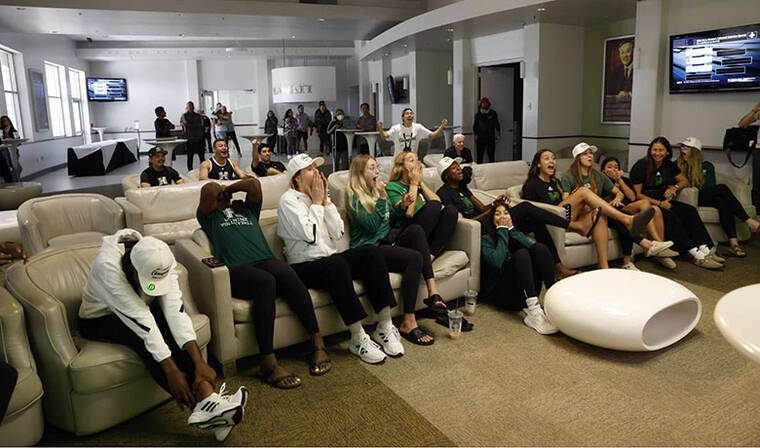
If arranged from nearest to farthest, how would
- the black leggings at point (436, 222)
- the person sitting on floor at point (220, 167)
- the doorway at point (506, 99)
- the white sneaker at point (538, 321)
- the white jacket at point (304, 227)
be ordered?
1. the white jacket at point (304, 227)
2. the white sneaker at point (538, 321)
3. the black leggings at point (436, 222)
4. the person sitting on floor at point (220, 167)
5. the doorway at point (506, 99)

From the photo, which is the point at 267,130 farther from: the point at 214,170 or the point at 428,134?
the point at 214,170

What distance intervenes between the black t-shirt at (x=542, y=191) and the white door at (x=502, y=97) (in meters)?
6.32

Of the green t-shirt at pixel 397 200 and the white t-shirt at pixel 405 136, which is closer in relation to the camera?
the green t-shirt at pixel 397 200

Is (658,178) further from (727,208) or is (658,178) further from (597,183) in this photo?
(597,183)

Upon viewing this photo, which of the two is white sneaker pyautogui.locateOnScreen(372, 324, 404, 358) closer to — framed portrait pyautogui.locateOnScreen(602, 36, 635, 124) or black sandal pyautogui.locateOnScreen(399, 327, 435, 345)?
black sandal pyautogui.locateOnScreen(399, 327, 435, 345)

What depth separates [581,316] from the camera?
10.9 ft

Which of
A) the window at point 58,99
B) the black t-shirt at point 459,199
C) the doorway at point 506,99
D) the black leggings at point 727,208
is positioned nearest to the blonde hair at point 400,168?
the black t-shirt at point 459,199

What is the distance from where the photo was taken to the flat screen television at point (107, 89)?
1839 cm

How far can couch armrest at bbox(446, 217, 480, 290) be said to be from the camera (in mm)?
4039

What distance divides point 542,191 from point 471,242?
121 cm

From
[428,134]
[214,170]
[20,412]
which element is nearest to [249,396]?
[20,412]

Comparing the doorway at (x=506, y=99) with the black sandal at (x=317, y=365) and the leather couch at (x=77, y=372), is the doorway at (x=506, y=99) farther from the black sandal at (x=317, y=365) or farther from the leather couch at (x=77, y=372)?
the leather couch at (x=77, y=372)

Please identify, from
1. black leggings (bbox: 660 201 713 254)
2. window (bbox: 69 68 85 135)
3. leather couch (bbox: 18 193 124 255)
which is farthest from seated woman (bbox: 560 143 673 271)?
window (bbox: 69 68 85 135)

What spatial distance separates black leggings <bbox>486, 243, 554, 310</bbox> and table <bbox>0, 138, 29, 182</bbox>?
27.0 ft
